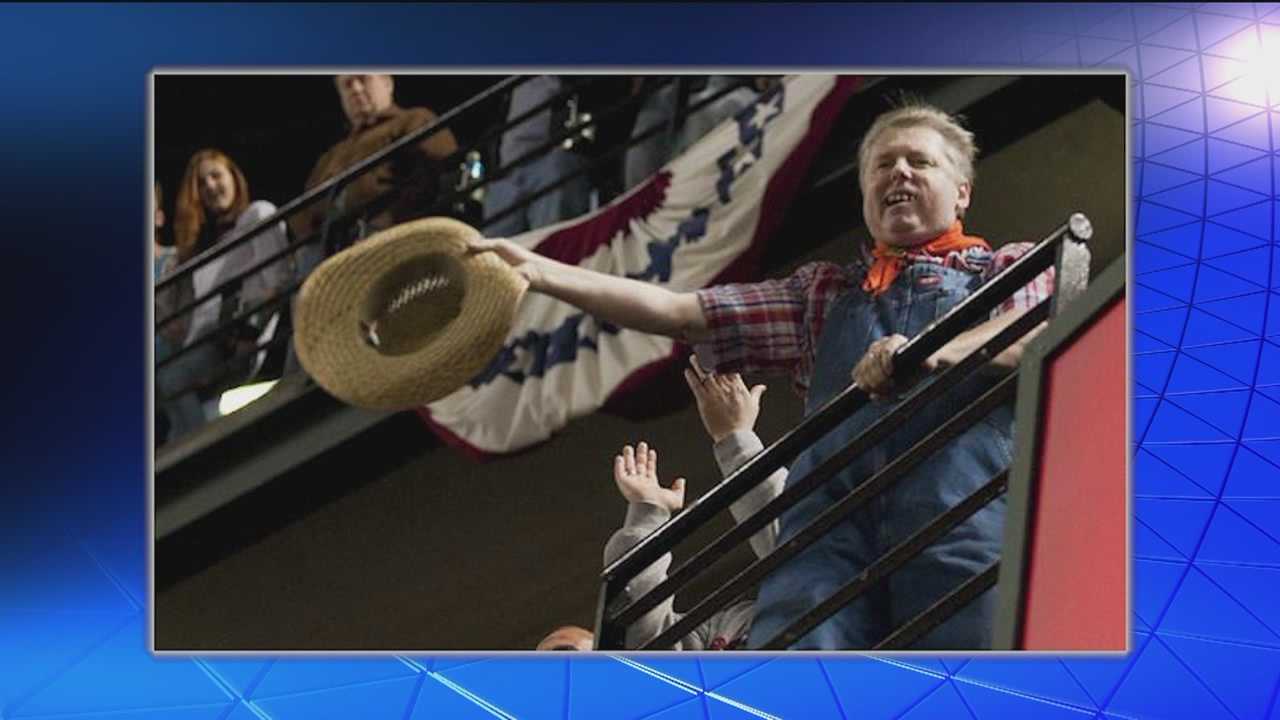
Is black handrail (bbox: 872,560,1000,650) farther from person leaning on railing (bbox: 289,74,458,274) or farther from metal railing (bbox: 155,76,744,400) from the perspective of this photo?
person leaning on railing (bbox: 289,74,458,274)

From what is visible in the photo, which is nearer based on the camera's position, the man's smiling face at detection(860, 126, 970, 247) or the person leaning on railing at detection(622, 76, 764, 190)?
the man's smiling face at detection(860, 126, 970, 247)

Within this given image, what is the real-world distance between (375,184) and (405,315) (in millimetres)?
318

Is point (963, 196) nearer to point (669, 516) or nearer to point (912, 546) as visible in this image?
point (912, 546)

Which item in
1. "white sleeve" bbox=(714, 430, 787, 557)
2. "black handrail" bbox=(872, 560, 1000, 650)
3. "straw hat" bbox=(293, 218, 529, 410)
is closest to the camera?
"black handrail" bbox=(872, 560, 1000, 650)

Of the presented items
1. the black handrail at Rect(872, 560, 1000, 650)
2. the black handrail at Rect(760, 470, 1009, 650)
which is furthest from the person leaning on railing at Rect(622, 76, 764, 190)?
the black handrail at Rect(872, 560, 1000, 650)

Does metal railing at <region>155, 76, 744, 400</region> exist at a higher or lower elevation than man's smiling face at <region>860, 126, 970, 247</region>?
higher

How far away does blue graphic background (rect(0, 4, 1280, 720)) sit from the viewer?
3.92 m

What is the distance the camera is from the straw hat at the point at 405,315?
4055 millimetres

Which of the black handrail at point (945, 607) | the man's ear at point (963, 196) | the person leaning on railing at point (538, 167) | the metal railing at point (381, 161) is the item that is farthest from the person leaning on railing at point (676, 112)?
the black handrail at point (945, 607)

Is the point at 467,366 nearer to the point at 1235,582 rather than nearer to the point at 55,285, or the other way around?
the point at 55,285

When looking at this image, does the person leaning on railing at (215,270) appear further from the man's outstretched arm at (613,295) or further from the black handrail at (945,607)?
the black handrail at (945,607)

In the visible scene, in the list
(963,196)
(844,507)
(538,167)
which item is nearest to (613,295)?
(538,167)

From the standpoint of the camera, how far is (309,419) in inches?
161

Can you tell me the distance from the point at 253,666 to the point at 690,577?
102 centimetres
